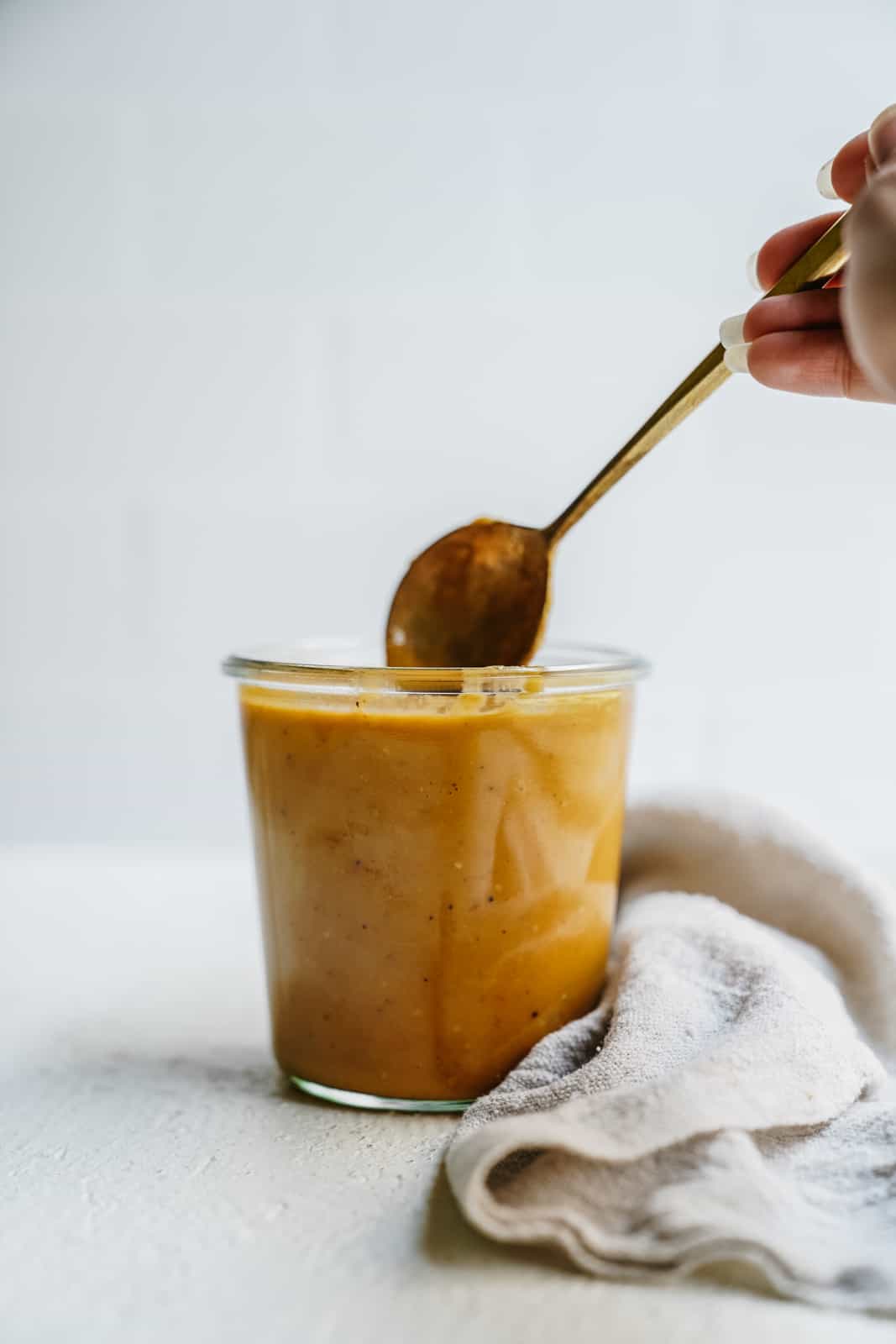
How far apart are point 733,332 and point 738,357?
0.02m

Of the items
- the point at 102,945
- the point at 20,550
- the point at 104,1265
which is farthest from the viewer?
the point at 20,550

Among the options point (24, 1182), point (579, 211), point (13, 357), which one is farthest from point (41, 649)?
point (24, 1182)

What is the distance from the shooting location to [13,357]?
1229 millimetres

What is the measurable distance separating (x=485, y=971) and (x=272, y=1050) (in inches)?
5.9

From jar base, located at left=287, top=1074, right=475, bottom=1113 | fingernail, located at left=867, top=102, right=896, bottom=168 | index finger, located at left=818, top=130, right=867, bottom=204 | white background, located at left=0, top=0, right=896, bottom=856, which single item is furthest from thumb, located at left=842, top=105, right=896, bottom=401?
white background, located at left=0, top=0, right=896, bottom=856

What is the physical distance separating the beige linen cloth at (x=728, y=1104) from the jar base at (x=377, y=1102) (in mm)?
52

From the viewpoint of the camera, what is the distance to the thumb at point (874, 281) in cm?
37

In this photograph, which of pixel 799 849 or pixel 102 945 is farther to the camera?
pixel 102 945

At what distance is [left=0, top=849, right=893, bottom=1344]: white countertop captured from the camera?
399 mm

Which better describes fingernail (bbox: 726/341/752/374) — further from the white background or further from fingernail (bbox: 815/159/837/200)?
the white background

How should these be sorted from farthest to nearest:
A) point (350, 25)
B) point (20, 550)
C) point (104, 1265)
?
1. point (20, 550)
2. point (350, 25)
3. point (104, 1265)

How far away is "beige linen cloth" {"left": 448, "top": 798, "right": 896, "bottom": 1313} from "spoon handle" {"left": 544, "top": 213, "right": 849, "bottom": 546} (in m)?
0.24

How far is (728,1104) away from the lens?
0.48 metres

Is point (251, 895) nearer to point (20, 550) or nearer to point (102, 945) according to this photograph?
point (102, 945)
